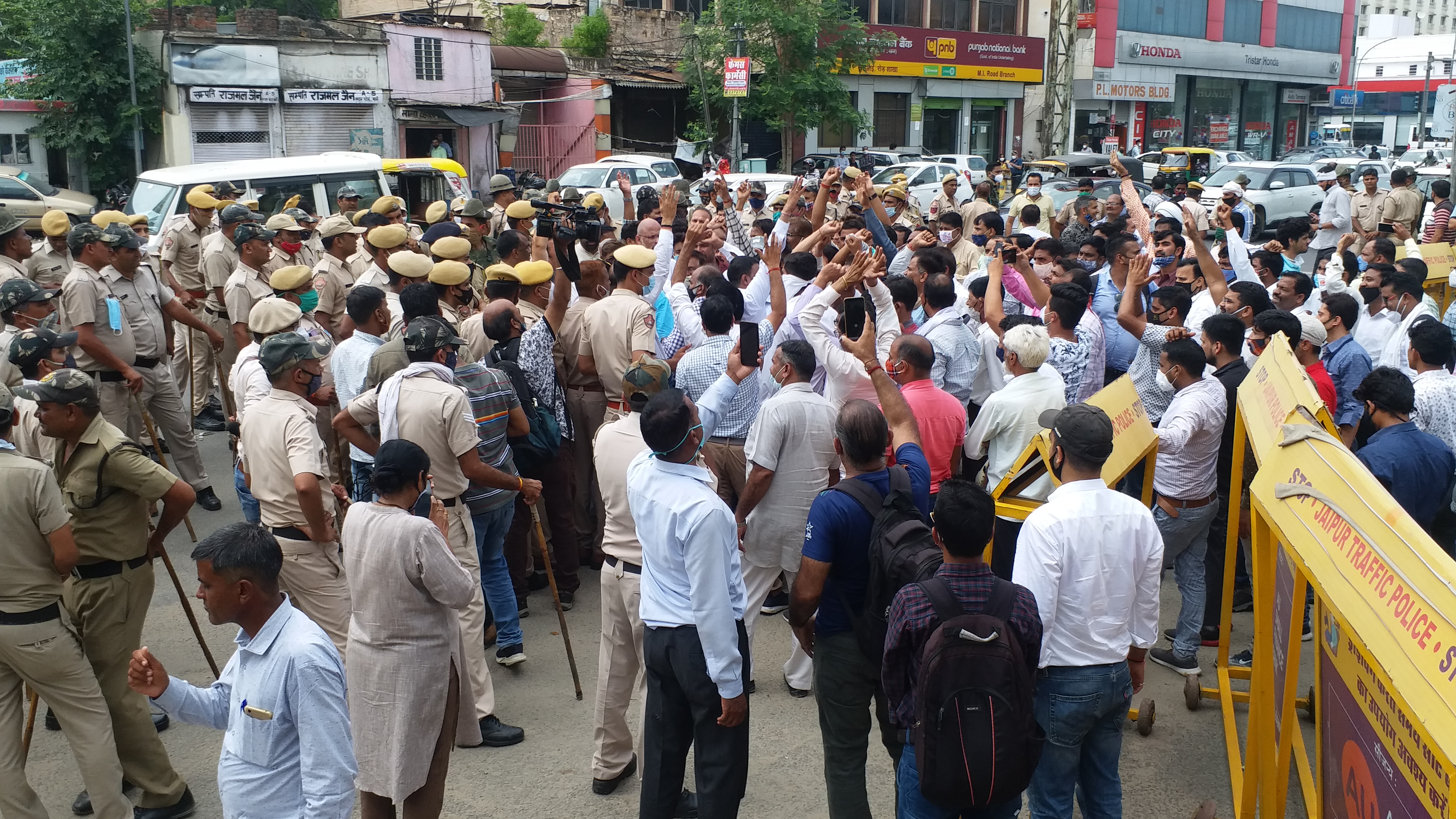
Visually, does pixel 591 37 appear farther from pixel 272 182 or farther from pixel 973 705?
pixel 973 705

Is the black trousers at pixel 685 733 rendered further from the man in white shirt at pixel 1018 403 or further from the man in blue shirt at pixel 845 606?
the man in white shirt at pixel 1018 403

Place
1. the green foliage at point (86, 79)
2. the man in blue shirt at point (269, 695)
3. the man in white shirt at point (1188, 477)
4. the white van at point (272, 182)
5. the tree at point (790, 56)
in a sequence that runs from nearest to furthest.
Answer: the man in blue shirt at point (269, 695) → the man in white shirt at point (1188, 477) → the white van at point (272, 182) → the green foliage at point (86, 79) → the tree at point (790, 56)

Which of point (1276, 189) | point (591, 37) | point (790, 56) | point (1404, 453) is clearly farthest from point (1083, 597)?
point (790, 56)

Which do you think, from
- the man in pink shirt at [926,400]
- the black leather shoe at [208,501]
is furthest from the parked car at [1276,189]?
the black leather shoe at [208,501]

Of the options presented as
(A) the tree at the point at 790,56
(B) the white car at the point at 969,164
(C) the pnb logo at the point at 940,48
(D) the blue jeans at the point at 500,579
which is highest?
(C) the pnb logo at the point at 940,48

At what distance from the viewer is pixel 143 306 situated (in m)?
7.42

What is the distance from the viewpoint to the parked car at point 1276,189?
922 inches

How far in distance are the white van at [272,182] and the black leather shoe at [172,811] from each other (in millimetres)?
9104

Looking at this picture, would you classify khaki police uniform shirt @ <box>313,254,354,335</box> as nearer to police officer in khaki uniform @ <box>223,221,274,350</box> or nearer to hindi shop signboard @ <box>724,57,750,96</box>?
police officer in khaki uniform @ <box>223,221,274,350</box>

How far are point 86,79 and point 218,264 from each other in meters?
17.2

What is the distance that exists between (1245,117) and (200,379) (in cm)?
5684

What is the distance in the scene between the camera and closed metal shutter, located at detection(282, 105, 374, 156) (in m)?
24.4

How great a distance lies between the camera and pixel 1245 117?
5506cm

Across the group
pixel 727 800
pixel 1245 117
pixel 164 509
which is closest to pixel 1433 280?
pixel 727 800
